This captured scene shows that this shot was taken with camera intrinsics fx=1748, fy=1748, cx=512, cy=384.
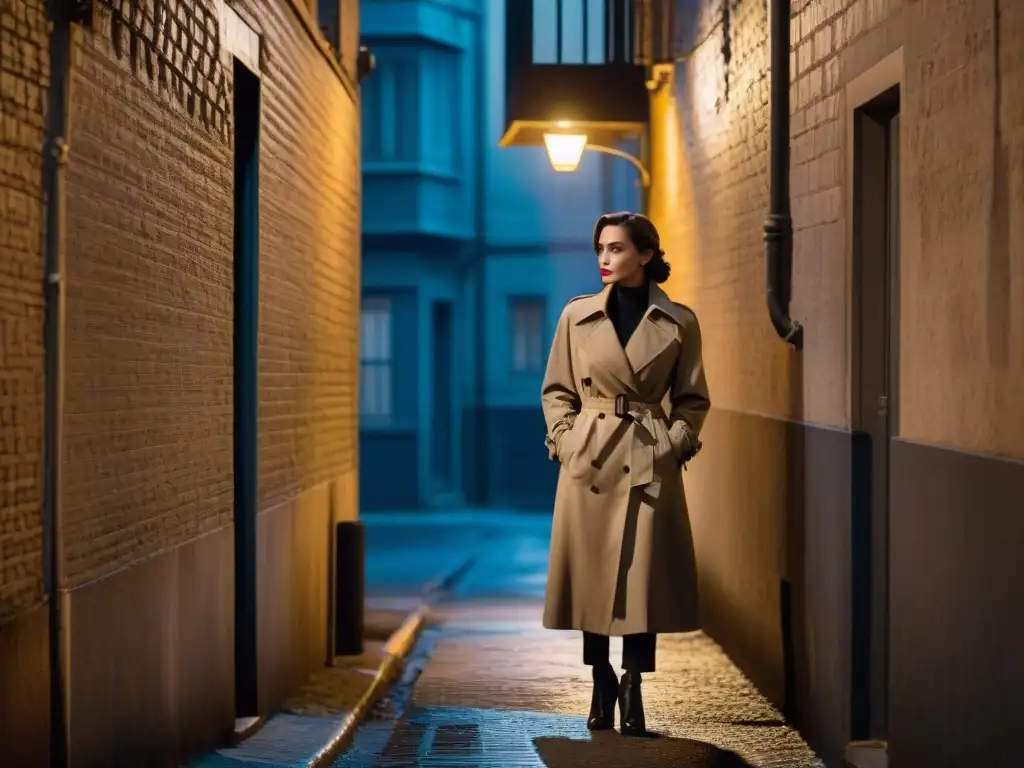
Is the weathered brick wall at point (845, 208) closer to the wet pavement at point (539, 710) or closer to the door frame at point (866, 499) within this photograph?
the door frame at point (866, 499)

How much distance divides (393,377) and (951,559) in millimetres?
22398

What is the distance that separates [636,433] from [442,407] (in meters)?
21.4

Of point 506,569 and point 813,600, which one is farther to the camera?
point 506,569

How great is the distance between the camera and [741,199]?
9.62 metres

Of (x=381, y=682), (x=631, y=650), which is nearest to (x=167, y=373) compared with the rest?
(x=631, y=650)

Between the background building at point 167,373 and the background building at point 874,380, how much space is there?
7.93 ft

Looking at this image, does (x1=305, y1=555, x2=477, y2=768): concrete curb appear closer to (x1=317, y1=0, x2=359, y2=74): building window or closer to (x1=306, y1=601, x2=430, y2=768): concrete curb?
(x1=306, y1=601, x2=430, y2=768): concrete curb

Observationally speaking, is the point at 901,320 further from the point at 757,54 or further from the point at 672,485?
the point at 757,54

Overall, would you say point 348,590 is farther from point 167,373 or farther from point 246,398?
point 167,373

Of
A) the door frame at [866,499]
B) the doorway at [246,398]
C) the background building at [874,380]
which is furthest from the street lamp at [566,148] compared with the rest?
the door frame at [866,499]

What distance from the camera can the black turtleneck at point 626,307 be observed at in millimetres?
7414

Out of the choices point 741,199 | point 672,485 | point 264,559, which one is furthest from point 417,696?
point 741,199

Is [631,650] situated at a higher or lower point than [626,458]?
lower

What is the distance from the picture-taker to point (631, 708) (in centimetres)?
737
